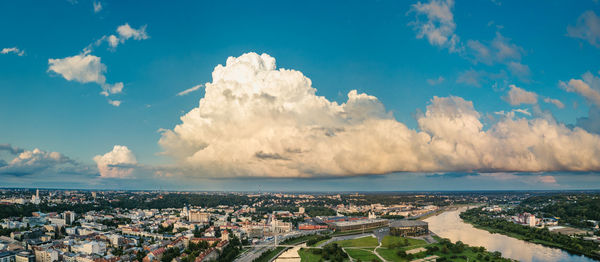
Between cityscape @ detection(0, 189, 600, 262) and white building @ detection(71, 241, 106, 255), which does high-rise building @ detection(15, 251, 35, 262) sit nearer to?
cityscape @ detection(0, 189, 600, 262)

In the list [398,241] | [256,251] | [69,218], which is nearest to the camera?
[256,251]

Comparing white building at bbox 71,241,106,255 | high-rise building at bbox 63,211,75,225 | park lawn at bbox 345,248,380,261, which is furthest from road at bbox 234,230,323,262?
high-rise building at bbox 63,211,75,225

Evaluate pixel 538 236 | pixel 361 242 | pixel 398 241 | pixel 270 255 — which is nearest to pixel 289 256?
pixel 270 255

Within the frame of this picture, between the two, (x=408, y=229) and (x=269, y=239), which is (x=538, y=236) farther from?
(x=269, y=239)

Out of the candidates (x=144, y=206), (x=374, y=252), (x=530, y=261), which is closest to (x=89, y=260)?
(x=374, y=252)

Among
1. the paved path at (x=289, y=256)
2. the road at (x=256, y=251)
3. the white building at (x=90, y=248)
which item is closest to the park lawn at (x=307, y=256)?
the paved path at (x=289, y=256)

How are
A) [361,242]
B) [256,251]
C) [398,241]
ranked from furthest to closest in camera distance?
[361,242] < [398,241] < [256,251]
